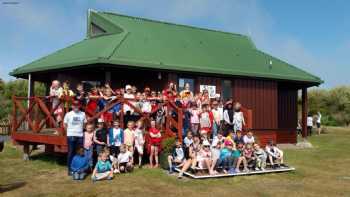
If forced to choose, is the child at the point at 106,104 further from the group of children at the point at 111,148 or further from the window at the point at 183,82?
the window at the point at 183,82

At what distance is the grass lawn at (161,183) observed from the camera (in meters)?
9.33

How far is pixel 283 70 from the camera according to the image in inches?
779

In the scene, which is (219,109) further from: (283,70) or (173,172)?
(283,70)

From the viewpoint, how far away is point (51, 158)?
556 inches

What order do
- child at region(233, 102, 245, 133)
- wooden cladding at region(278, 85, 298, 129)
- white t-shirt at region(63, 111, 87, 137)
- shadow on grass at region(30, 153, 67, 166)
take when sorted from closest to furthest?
white t-shirt at region(63, 111, 87, 137) → shadow on grass at region(30, 153, 67, 166) → child at region(233, 102, 245, 133) → wooden cladding at region(278, 85, 298, 129)

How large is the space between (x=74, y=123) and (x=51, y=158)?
12.0ft

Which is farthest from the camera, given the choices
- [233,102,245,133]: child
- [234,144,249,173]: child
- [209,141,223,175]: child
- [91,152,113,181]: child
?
[233,102,245,133]: child

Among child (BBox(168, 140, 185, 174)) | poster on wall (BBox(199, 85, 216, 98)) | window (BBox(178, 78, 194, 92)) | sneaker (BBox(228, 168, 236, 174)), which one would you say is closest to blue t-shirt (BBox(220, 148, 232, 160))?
sneaker (BBox(228, 168, 236, 174))

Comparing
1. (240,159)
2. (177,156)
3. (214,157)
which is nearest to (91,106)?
(177,156)

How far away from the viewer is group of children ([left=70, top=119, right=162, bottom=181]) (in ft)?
35.0

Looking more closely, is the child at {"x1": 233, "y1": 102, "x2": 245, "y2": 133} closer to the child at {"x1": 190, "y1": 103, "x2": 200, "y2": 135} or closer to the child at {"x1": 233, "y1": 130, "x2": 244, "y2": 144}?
the child at {"x1": 233, "y1": 130, "x2": 244, "y2": 144}

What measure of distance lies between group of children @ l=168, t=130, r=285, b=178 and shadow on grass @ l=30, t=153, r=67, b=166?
381cm

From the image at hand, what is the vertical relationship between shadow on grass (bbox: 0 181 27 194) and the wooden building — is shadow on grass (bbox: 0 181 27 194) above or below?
below

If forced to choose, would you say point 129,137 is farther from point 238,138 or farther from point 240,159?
point 238,138
